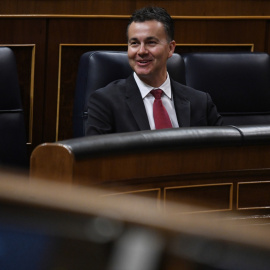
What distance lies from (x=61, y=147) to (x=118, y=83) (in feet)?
1.54

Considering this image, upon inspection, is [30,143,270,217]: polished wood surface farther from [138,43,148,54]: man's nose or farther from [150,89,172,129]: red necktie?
[138,43,148,54]: man's nose

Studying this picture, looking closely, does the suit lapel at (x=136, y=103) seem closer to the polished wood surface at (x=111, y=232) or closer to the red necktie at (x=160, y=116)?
the red necktie at (x=160, y=116)

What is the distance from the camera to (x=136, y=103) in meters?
1.25

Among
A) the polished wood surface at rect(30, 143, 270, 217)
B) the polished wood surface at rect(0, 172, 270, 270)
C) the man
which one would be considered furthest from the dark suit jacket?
the polished wood surface at rect(0, 172, 270, 270)

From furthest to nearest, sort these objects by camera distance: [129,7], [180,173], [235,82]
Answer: [129,7] → [235,82] → [180,173]

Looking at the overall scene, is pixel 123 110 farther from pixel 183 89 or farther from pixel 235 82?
pixel 235 82

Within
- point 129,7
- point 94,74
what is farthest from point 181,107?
point 129,7

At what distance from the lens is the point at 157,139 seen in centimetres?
92

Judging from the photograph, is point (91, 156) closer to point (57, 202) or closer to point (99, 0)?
point (57, 202)

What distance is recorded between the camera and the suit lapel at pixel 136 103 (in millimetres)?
1228

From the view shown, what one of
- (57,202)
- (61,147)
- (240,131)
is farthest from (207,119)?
(57,202)

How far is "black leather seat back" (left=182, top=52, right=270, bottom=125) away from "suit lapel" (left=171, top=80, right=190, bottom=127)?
0.16m

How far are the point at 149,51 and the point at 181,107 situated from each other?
0.40ft

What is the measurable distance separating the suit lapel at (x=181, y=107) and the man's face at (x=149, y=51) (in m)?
0.03
